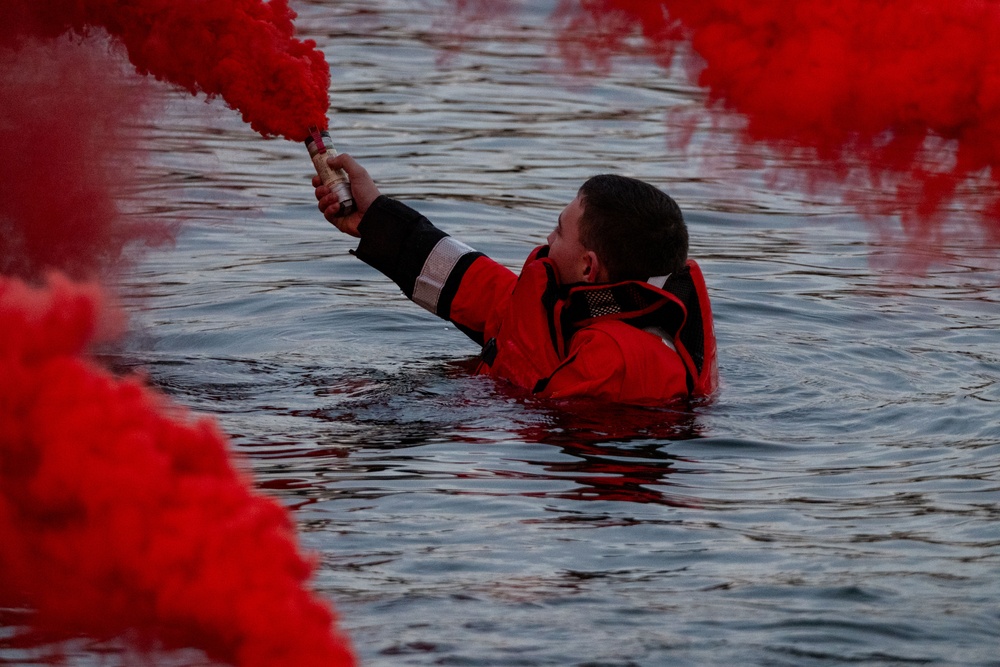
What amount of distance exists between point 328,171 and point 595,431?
1.40m

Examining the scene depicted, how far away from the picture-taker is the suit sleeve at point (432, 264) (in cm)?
572

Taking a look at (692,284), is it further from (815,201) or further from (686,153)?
(686,153)

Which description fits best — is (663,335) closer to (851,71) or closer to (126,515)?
(851,71)

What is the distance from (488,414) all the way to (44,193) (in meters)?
1.94

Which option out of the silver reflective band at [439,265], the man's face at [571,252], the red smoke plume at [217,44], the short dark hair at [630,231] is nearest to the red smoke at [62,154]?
the red smoke plume at [217,44]

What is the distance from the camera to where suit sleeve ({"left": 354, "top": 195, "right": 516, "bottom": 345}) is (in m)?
5.72

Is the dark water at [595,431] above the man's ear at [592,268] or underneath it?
underneath

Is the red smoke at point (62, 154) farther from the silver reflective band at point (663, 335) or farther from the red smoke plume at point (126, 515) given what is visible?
the red smoke plume at point (126, 515)

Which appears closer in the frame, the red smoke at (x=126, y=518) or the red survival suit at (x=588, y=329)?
the red smoke at (x=126, y=518)

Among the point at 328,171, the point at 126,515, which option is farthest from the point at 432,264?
the point at 126,515

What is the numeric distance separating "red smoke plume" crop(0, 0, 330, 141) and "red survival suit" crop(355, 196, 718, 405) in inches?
28.8

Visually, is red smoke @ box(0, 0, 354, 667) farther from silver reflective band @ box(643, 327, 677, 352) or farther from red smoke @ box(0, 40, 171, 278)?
red smoke @ box(0, 40, 171, 278)

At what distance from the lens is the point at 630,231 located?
5367 mm

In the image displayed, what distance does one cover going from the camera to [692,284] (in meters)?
5.41
